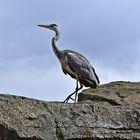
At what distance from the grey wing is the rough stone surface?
124 inches

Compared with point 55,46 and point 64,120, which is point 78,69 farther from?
point 64,120

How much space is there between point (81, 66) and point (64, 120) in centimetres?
462

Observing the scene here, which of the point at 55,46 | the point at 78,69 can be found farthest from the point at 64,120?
the point at 55,46

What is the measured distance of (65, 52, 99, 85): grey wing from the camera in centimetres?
1548

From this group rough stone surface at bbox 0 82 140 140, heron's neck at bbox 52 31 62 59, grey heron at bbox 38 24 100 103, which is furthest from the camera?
heron's neck at bbox 52 31 62 59

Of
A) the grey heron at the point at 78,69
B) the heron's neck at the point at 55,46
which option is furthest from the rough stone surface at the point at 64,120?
the heron's neck at the point at 55,46

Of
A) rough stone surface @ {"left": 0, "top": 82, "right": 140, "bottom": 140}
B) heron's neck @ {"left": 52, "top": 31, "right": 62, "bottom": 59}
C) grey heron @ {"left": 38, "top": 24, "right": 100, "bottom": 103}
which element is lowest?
rough stone surface @ {"left": 0, "top": 82, "right": 140, "bottom": 140}

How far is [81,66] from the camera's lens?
1564 cm

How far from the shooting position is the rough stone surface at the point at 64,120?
420 inches

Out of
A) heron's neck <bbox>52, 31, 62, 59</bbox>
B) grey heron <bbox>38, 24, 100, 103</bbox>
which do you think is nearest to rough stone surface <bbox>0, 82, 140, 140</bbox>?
grey heron <bbox>38, 24, 100, 103</bbox>

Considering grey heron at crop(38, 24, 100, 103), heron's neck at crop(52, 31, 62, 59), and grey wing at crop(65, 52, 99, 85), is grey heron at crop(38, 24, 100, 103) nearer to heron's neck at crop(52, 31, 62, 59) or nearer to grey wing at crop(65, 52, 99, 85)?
grey wing at crop(65, 52, 99, 85)

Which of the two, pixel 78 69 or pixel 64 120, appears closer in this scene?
pixel 64 120

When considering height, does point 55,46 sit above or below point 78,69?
above

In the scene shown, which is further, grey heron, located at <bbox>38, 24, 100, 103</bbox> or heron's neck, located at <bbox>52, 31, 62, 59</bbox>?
heron's neck, located at <bbox>52, 31, 62, 59</bbox>
